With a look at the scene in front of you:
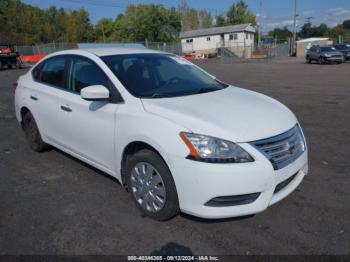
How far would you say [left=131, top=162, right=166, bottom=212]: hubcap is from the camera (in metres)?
3.36

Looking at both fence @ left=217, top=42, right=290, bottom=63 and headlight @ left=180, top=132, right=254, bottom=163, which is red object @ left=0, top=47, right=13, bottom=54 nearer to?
fence @ left=217, top=42, right=290, bottom=63

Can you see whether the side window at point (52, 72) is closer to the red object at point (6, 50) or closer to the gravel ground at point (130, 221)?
the gravel ground at point (130, 221)

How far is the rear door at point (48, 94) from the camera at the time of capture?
466 centimetres

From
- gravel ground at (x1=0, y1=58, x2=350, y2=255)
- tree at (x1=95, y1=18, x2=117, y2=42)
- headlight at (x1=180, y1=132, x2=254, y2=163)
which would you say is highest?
tree at (x1=95, y1=18, x2=117, y2=42)

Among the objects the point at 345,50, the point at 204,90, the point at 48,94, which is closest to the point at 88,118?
the point at 48,94

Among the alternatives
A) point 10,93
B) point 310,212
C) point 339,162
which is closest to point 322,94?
point 339,162

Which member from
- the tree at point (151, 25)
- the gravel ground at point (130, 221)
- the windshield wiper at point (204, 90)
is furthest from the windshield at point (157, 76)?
the tree at point (151, 25)

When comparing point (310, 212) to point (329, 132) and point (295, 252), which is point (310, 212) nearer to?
point (295, 252)

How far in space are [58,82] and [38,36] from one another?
8257cm

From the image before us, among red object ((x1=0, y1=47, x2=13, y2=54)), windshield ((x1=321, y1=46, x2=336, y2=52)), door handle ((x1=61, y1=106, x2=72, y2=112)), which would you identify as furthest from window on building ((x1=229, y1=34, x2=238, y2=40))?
door handle ((x1=61, y1=106, x2=72, y2=112))

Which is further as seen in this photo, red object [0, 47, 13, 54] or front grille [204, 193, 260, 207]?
red object [0, 47, 13, 54]

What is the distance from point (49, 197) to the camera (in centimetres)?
413

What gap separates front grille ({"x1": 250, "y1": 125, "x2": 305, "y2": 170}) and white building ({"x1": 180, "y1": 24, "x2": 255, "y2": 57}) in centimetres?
5065

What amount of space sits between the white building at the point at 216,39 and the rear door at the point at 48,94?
49289mm
